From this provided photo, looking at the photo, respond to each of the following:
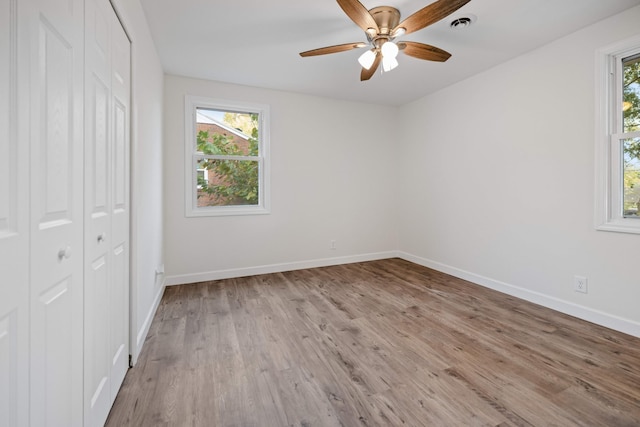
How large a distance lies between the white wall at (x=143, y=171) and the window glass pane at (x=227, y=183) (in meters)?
0.72

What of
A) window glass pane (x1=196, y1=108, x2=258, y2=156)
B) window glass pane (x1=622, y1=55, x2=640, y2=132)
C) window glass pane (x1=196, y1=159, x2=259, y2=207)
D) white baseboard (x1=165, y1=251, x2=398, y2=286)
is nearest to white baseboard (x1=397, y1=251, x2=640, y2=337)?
white baseboard (x1=165, y1=251, x2=398, y2=286)

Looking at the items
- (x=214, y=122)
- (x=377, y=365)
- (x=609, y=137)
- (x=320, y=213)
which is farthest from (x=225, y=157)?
(x=609, y=137)

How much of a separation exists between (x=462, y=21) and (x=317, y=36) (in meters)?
1.20

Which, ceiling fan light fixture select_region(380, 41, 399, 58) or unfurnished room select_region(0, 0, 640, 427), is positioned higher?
ceiling fan light fixture select_region(380, 41, 399, 58)

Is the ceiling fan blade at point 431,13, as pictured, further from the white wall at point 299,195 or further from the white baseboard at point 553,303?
the white baseboard at point 553,303

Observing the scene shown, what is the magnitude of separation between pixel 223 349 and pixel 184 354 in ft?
0.84

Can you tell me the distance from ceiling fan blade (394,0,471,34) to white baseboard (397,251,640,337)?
266 cm

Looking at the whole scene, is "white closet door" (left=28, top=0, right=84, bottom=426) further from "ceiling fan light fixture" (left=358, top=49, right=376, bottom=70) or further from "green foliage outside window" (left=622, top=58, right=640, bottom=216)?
"green foliage outside window" (left=622, top=58, right=640, bottom=216)

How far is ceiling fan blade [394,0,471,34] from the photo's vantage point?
1700mm

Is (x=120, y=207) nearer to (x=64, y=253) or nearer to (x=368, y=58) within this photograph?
(x=64, y=253)

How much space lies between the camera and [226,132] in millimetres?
3711

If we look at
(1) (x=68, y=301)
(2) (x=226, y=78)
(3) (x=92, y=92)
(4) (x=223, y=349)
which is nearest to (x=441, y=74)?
(2) (x=226, y=78)

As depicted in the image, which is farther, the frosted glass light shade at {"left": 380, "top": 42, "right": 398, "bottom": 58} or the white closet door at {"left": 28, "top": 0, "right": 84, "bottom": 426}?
the frosted glass light shade at {"left": 380, "top": 42, "right": 398, "bottom": 58}

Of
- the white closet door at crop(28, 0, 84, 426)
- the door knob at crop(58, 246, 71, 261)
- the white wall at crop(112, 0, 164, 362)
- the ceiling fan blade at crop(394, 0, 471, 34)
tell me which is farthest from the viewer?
the white wall at crop(112, 0, 164, 362)
